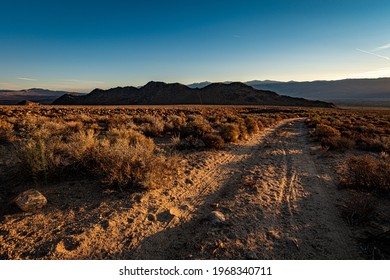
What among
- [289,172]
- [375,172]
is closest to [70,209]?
[289,172]

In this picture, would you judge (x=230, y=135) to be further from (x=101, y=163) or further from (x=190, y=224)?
(x=190, y=224)

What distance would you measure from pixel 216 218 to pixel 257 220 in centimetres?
77

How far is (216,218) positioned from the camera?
12.8 ft

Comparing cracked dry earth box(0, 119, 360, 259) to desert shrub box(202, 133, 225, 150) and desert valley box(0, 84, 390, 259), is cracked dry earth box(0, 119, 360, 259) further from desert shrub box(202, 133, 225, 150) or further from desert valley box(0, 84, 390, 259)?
desert shrub box(202, 133, 225, 150)

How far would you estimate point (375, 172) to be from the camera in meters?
5.26

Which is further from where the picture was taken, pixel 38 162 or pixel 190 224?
pixel 38 162

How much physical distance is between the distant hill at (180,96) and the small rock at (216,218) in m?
95.9

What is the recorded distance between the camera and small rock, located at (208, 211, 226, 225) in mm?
3808

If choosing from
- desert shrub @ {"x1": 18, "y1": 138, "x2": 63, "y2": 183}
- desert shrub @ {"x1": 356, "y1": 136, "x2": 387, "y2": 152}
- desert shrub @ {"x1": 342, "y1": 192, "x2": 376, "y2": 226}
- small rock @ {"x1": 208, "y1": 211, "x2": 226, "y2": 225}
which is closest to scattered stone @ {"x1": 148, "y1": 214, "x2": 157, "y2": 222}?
small rock @ {"x1": 208, "y1": 211, "x2": 226, "y2": 225}

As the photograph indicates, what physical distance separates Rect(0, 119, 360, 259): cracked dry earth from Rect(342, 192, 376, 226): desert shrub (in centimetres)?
17

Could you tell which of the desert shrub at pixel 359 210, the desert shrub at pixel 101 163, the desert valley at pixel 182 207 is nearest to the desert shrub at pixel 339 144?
the desert valley at pixel 182 207

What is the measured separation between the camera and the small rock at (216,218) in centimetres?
381

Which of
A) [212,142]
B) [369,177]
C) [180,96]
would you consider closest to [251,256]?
[369,177]
